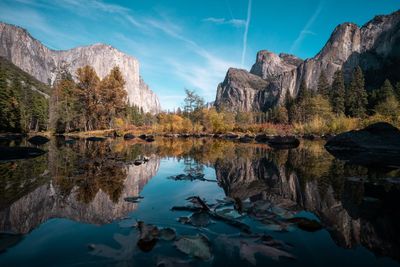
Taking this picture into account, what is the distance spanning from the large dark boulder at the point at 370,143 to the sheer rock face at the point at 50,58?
544 feet

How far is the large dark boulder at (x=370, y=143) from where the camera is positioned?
500 inches

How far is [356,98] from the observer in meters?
61.8

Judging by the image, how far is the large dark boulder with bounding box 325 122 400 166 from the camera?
12.7 meters

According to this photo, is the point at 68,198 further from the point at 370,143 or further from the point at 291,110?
the point at 291,110

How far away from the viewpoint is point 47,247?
287 cm

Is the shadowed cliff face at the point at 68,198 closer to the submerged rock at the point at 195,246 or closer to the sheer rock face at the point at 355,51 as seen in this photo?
the submerged rock at the point at 195,246

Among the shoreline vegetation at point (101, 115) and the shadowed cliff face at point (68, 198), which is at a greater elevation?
the shoreline vegetation at point (101, 115)

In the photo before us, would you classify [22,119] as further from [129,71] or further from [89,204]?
[129,71]

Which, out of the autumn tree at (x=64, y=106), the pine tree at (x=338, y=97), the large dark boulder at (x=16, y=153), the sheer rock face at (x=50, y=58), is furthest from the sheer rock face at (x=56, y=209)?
the sheer rock face at (x=50, y=58)

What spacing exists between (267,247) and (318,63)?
155891 mm

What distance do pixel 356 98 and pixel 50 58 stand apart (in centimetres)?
22174

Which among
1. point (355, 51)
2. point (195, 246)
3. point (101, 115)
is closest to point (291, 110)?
point (101, 115)

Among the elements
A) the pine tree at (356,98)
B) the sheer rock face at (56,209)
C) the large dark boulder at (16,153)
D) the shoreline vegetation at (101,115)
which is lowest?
the sheer rock face at (56,209)

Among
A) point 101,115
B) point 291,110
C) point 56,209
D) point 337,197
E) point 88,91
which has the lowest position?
point 56,209
